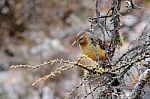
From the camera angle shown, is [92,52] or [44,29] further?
[44,29]

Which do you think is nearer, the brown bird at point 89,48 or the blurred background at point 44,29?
the brown bird at point 89,48

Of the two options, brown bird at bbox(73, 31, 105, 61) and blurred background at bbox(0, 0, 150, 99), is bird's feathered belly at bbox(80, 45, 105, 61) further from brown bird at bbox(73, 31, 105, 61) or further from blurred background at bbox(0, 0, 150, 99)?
blurred background at bbox(0, 0, 150, 99)

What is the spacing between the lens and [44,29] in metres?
8.49

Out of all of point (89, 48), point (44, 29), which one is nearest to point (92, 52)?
point (89, 48)

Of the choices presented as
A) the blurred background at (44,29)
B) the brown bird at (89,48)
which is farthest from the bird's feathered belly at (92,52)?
the blurred background at (44,29)

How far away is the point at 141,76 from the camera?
72.0 inches

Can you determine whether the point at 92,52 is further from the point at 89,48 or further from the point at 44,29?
the point at 44,29

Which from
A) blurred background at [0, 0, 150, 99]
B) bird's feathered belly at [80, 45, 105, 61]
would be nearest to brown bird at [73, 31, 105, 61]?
bird's feathered belly at [80, 45, 105, 61]

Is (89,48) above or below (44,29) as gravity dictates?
below

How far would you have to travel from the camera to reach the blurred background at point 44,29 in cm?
744

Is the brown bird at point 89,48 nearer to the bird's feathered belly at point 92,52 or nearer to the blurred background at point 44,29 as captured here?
the bird's feathered belly at point 92,52

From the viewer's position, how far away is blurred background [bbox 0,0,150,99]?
24.4 ft

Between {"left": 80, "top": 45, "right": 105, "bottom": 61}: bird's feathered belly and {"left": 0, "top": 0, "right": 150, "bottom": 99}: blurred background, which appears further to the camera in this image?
{"left": 0, "top": 0, "right": 150, "bottom": 99}: blurred background

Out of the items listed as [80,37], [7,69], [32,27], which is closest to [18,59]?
[7,69]
